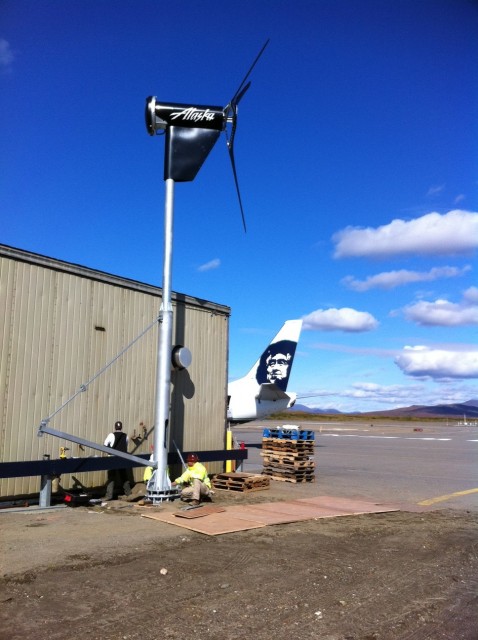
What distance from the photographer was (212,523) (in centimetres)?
992

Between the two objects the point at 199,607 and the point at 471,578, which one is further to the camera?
the point at 471,578

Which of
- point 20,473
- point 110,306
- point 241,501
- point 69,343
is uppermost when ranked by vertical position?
point 110,306

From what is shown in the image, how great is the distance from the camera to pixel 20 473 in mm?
10641

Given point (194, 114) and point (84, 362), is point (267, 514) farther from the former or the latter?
point (194, 114)

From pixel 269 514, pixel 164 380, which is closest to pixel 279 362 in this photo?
pixel 164 380

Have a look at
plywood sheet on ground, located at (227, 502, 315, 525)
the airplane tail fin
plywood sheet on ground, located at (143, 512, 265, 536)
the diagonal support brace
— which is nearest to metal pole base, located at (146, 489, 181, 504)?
the diagonal support brace

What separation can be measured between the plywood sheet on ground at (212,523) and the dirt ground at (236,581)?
0.69 ft

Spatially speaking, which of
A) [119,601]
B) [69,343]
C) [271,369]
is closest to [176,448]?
[69,343]

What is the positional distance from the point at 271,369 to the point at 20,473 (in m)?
23.5

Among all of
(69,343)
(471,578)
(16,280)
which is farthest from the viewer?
(69,343)

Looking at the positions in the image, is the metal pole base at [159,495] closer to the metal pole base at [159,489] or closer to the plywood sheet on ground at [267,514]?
the metal pole base at [159,489]

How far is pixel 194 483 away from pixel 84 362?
3.67 metres

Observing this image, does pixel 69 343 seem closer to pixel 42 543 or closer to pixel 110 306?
pixel 110 306

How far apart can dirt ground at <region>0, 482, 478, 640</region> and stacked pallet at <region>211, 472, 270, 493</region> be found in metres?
3.84
